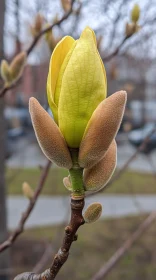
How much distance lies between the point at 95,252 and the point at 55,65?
3296 mm

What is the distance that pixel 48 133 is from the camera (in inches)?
14.6

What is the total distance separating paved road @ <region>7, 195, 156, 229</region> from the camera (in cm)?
464

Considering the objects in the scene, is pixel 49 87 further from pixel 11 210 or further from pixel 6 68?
pixel 11 210

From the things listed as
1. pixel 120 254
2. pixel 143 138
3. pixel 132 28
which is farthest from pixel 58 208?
pixel 132 28

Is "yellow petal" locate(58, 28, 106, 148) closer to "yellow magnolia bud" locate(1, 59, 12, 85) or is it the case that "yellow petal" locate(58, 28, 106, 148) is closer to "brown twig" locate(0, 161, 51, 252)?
"brown twig" locate(0, 161, 51, 252)

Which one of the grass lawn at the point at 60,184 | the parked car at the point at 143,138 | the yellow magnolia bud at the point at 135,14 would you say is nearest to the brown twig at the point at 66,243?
the yellow magnolia bud at the point at 135,14

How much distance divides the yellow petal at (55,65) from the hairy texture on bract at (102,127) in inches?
2.0

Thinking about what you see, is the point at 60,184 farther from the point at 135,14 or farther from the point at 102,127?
the point at 102,127

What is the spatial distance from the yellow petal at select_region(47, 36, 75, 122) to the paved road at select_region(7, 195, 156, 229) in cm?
406

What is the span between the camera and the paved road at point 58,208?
4637 mm

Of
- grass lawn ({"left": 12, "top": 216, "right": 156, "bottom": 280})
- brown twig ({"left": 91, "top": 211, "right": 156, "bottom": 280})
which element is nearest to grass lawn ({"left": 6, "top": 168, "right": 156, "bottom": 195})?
grass lawn ({"left": 12, "top": 216, "right": 156, "bottom": 280})

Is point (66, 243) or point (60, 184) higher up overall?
point (66, 243)

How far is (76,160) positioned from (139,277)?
2.95 metres

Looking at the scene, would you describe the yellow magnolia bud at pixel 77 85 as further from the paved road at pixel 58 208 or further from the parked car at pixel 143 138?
the paved road at pixel 58 208
